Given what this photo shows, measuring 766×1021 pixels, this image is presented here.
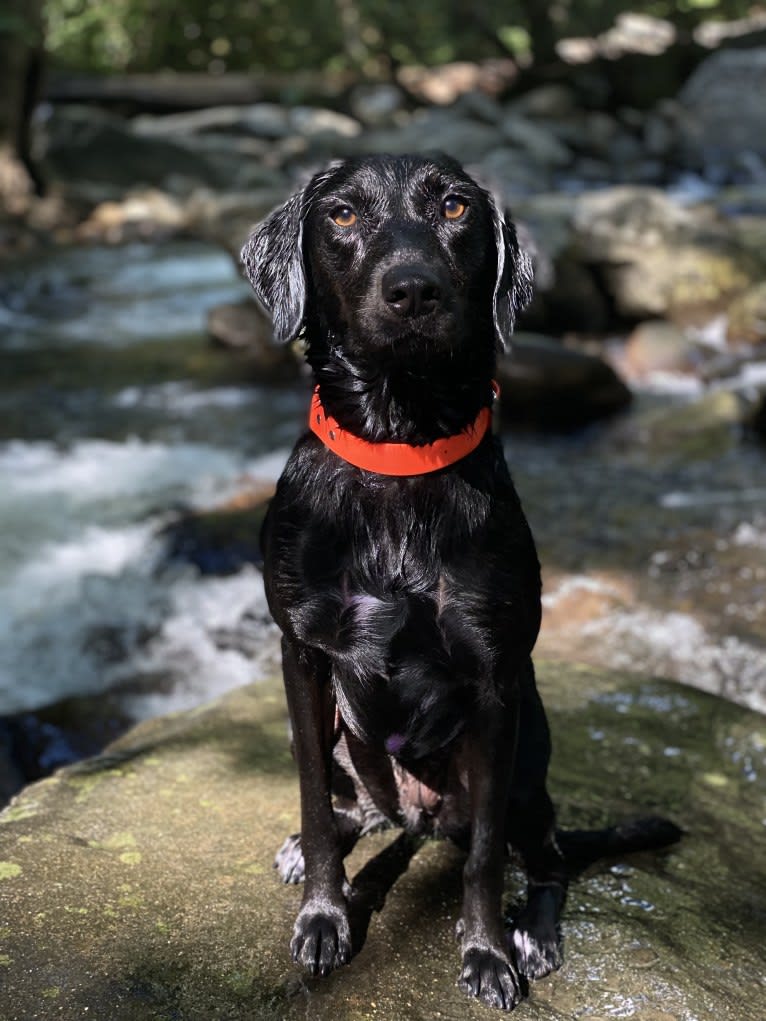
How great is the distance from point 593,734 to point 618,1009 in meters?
1.31

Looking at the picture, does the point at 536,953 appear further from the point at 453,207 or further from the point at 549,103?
the point at 549,103

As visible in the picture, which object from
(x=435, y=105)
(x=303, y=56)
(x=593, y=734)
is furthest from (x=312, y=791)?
(x=303, y=56)

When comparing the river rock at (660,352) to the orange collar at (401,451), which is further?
the river rock at (660,352)

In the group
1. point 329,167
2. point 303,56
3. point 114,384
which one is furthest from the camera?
point 303,56

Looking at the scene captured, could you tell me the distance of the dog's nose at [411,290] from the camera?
2.16 meters

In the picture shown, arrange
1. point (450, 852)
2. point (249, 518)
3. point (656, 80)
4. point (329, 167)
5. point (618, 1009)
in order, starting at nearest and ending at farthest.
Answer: point (618, 1009)
point (329, 167)
point (450, 852)
point (249, 518)
point (656, 80)

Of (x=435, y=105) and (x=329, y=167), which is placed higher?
(x=329, y=167)

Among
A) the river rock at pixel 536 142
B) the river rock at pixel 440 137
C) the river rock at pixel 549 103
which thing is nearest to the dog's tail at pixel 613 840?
the river rock at pixel 440 137

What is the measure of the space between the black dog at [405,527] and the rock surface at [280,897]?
0.35 feet

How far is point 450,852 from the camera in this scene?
9.05 feet

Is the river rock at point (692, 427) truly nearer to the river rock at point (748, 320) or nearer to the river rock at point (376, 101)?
the river rock at point (748, 320)

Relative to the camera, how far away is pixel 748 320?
9.98m

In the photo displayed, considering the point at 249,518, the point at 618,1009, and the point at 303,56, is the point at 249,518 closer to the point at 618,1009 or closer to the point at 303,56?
the point at 618,1009

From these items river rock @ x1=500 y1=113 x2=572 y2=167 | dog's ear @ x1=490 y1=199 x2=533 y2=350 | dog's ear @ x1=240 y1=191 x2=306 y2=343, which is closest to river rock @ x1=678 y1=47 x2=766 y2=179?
river rock @ x1=500 y1=113 x2=572 y2=167
